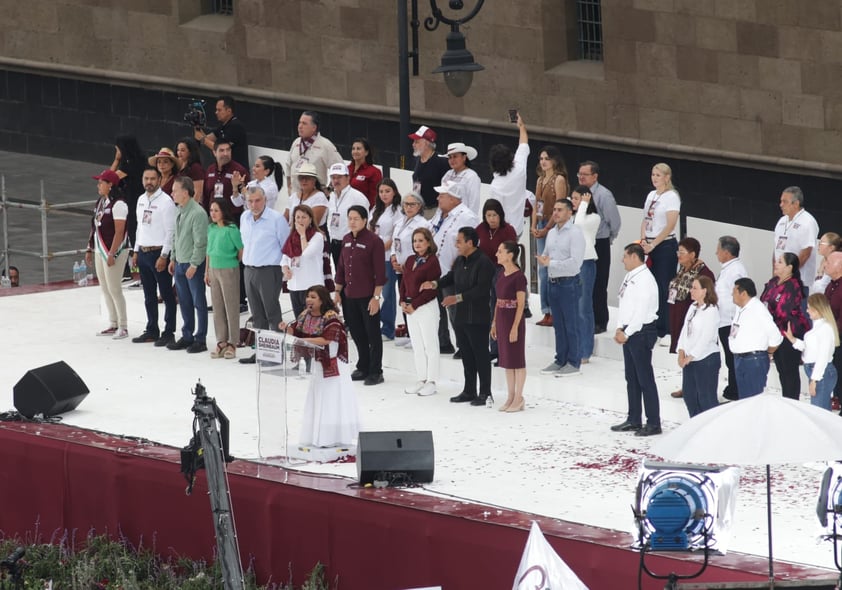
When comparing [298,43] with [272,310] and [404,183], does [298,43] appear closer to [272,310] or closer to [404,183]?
[404,183]

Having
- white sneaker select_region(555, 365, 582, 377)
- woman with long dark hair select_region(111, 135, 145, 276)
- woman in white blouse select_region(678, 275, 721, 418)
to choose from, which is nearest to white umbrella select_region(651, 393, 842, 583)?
woman in white blouse select_region(678, 275, 721, 418)

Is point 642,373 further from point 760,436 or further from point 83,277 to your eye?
point 83,277

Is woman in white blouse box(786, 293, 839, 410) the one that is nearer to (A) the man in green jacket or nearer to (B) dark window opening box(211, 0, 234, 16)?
(A) the man in green jacket

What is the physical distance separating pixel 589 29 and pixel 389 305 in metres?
7.76

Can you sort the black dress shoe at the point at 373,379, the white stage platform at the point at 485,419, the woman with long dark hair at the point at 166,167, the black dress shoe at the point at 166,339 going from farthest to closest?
the black dress shoe at the point at 166,339 → the woman with long dark hair at the point at 166,167 → the black dress shoe at the point at 373,379 → the white stage platform at the point at 485,419

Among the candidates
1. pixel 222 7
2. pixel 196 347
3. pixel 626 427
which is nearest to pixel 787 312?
pixel 626 427

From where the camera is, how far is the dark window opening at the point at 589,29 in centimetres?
2466

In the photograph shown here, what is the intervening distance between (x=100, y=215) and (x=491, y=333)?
4723 millimetres

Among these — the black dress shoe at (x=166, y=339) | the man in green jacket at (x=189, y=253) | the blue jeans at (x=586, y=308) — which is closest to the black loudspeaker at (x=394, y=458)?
the blue jeans at (x=586, y=308)

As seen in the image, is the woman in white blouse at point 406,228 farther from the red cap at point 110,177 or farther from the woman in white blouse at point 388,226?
the red cap at point 110,177

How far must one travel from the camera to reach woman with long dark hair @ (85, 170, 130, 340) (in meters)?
18.9

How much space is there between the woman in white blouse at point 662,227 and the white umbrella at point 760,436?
5.83 meters

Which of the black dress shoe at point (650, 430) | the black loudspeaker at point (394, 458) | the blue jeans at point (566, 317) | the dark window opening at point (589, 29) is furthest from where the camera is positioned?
the dark window opening at point (589, 29)

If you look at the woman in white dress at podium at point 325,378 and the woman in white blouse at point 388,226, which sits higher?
the woman in white blouse at point 388,226
